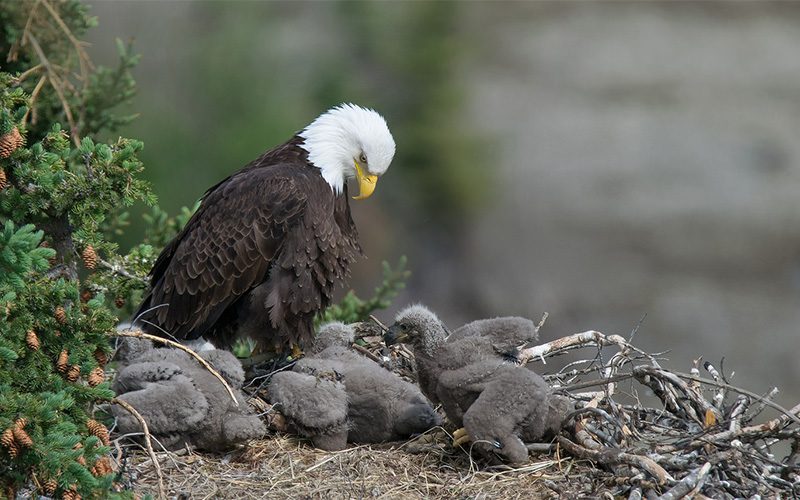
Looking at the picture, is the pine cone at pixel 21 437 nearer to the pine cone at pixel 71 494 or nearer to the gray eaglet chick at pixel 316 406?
the pine cone at pixel 71 494

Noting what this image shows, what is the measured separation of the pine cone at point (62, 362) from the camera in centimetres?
321

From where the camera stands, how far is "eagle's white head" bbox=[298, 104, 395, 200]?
16.4ft

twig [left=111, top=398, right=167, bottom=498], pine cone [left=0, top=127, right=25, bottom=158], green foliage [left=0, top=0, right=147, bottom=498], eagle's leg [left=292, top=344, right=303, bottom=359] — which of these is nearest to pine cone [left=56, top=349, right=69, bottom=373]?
green foliage [left=0, top=0, right=147, bottom=498]

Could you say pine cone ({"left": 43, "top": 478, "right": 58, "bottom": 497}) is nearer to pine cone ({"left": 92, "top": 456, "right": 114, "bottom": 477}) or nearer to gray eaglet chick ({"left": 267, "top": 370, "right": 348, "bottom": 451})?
pine cone ({"left": 92, "top": 456, "right": 114, "bottom": 477})

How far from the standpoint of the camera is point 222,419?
4.01 metres

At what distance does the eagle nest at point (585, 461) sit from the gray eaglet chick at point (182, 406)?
0.29ft

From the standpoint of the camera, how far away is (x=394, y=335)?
422 cm

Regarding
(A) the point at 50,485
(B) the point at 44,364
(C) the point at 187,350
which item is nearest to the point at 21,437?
(A) the point at 50,485

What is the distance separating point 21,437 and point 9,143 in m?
0.95

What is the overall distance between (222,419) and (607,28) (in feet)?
49.1

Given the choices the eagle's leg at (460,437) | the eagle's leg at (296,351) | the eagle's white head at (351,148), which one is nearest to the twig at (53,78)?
the eagle's white head at (351,148)

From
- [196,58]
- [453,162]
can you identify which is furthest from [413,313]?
[453,162]

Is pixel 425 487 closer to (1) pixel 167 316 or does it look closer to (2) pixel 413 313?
(2) pixel 413 313

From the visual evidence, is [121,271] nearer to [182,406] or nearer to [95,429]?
[182,406]
